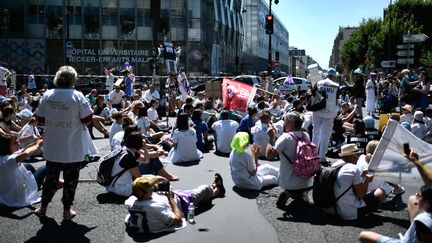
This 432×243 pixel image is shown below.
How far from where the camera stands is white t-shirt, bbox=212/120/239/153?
11641 millimetres

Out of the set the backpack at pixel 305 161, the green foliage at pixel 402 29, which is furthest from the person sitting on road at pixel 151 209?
the green foliage at pixel 402 29

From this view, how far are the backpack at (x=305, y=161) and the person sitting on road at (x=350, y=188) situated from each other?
408 mm

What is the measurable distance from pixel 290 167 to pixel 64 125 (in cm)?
317

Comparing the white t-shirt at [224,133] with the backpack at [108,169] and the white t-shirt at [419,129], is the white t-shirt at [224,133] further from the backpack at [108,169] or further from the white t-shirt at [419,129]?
the backpack at [108,169]

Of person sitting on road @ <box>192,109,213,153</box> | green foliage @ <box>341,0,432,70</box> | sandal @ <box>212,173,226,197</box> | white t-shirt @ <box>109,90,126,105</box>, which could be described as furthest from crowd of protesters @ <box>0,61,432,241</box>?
green foliage @ <box>341,0,432,70</box>

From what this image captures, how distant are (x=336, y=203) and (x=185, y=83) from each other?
16.3m

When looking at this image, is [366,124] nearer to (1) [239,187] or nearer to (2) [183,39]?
(1) [239,187]

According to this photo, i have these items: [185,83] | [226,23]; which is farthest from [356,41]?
[185,83]

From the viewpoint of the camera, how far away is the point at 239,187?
8.04 m

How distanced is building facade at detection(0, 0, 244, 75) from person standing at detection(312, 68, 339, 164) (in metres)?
41.5

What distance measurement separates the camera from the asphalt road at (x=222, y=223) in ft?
18.5

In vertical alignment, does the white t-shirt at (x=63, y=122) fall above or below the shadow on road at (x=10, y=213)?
above

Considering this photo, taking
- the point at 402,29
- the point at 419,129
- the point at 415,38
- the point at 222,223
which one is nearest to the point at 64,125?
the point at 222,223

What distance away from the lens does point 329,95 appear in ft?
30.7
